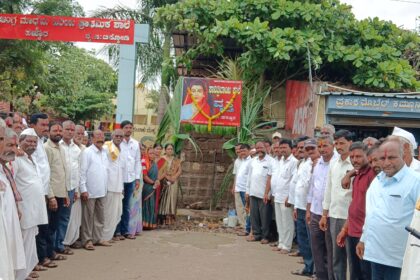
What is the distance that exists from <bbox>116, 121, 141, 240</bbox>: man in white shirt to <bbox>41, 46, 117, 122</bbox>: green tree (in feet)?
29.8

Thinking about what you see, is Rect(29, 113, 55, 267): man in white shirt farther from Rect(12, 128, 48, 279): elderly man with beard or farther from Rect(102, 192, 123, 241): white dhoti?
Rect(102, 192, 123, 241): white dhoti

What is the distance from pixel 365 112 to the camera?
9164 millimetres

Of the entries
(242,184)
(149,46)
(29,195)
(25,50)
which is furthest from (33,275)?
(149,46)

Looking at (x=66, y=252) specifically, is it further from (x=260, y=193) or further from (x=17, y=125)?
(x=260, y=193)

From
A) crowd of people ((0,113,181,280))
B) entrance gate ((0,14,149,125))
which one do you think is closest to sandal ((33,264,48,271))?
crowd of people ((0,113,181,280))

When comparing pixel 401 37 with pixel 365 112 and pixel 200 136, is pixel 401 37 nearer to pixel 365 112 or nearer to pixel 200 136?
pixel 365 112

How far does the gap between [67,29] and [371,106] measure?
6.62 m

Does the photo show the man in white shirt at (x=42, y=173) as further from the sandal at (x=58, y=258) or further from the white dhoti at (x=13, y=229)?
the white dhoti at (x=13, y=229)

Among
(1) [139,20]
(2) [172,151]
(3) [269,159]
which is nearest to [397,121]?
(3) [269,159]

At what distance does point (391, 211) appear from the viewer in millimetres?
3625

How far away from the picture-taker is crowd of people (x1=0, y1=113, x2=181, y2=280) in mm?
4613

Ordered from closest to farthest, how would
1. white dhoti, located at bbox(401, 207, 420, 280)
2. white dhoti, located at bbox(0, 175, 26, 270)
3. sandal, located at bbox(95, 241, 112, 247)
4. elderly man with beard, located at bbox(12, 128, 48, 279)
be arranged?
white dhoti, located at bbox(401, 207, 420, 280) < white dhoti, located at bbox(0, 175, 26, 270) < elderly man with beard, located at bbox(12, 128, 48, 279) < sandal, located at bbox(95, 241, 112, 247)

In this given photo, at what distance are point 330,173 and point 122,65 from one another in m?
6.76

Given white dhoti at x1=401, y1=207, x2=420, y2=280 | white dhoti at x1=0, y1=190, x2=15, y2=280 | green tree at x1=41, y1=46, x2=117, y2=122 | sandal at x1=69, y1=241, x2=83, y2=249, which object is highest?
green tree at x1=41, y1=46, x2=117, y2=122
